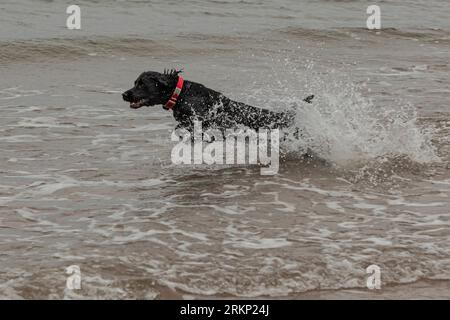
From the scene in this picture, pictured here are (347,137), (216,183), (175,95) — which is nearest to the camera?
(216,183)

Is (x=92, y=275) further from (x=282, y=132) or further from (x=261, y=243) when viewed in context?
(x=282, y=132)

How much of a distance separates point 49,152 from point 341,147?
12.2 ft

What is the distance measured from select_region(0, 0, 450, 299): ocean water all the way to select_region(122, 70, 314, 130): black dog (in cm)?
42

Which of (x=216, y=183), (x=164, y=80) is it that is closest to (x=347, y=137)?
(x=216, y=183)

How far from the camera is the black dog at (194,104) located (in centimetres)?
917

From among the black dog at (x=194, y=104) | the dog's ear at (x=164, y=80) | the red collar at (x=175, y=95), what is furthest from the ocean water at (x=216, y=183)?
the dog's ear at (x=164, y=80)

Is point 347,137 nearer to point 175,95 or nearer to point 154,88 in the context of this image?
point 175,95

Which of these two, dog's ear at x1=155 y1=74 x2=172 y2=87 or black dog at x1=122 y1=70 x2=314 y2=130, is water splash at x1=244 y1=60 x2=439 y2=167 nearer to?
black dog at x1=122 y1=70 x2=314 y2=130

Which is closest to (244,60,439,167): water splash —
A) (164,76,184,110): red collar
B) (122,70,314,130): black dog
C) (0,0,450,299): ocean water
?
(0,0,450,299): ocean water

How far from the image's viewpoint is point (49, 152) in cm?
959

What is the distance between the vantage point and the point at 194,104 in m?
9.20

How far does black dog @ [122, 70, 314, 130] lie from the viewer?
917 cm

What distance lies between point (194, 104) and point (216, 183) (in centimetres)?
116

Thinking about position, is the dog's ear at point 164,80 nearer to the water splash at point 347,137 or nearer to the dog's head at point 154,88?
the dog's head at point 154,88
